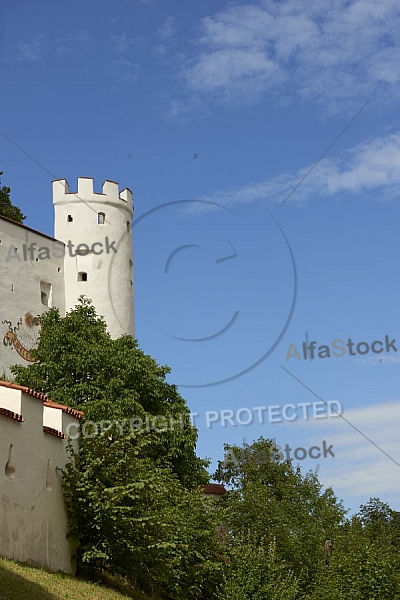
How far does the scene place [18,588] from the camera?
18391 mm

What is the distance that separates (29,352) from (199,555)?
55.2ft

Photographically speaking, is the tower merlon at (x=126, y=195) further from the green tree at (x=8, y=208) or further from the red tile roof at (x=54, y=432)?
the red tile roof at (x=54, y=432)

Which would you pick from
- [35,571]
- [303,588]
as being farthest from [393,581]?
[35,571]

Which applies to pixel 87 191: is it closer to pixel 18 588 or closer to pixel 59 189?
pixel 59 189

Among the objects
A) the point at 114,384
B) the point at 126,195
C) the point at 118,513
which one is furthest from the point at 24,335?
the point at 118,513

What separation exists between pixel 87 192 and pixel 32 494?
32443mm

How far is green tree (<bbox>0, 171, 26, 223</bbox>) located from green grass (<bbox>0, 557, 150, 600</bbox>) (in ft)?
108

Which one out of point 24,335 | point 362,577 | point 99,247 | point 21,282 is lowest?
point 362,577

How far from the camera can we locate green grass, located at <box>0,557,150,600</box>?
1833 cm

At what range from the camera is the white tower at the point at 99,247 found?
49.7 meters

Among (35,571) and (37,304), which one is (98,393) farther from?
(35,571)
